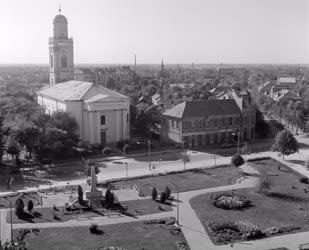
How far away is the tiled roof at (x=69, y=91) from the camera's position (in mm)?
66438

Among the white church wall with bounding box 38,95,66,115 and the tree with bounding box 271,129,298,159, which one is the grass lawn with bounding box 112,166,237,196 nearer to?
the tree with bounding box 271,129,298,159

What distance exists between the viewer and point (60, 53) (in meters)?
81.5

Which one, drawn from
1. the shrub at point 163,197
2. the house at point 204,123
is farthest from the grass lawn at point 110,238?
the house at point 204,123

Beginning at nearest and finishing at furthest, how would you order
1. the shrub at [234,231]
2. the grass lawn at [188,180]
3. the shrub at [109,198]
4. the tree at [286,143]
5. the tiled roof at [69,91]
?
1. the shrub at [234,231]
2. the shrub at [109,198]
3. the grass lawn at [188,180]
4. the tree at [286,143]
5. the tiled roof at [69,91]

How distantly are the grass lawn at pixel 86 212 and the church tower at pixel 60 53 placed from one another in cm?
4872

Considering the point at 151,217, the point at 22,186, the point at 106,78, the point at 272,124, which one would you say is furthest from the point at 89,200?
the point at 106,78

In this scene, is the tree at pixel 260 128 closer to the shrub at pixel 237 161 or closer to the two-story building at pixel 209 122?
the two-story building at pixel 209 122

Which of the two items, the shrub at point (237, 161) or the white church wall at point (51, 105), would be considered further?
the white church wall at point (51, 105)

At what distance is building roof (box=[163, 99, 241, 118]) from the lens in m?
65.7

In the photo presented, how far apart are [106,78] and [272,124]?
245 feet

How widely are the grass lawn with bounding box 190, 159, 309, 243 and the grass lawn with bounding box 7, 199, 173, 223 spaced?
351cm

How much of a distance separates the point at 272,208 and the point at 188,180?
11.0 metres

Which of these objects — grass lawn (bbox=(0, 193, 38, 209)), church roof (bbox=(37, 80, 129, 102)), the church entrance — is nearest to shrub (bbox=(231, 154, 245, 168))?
grass lawn (bbox=(0, 193, 38, 209))

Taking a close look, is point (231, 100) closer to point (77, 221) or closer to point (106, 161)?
point (106, 161)
